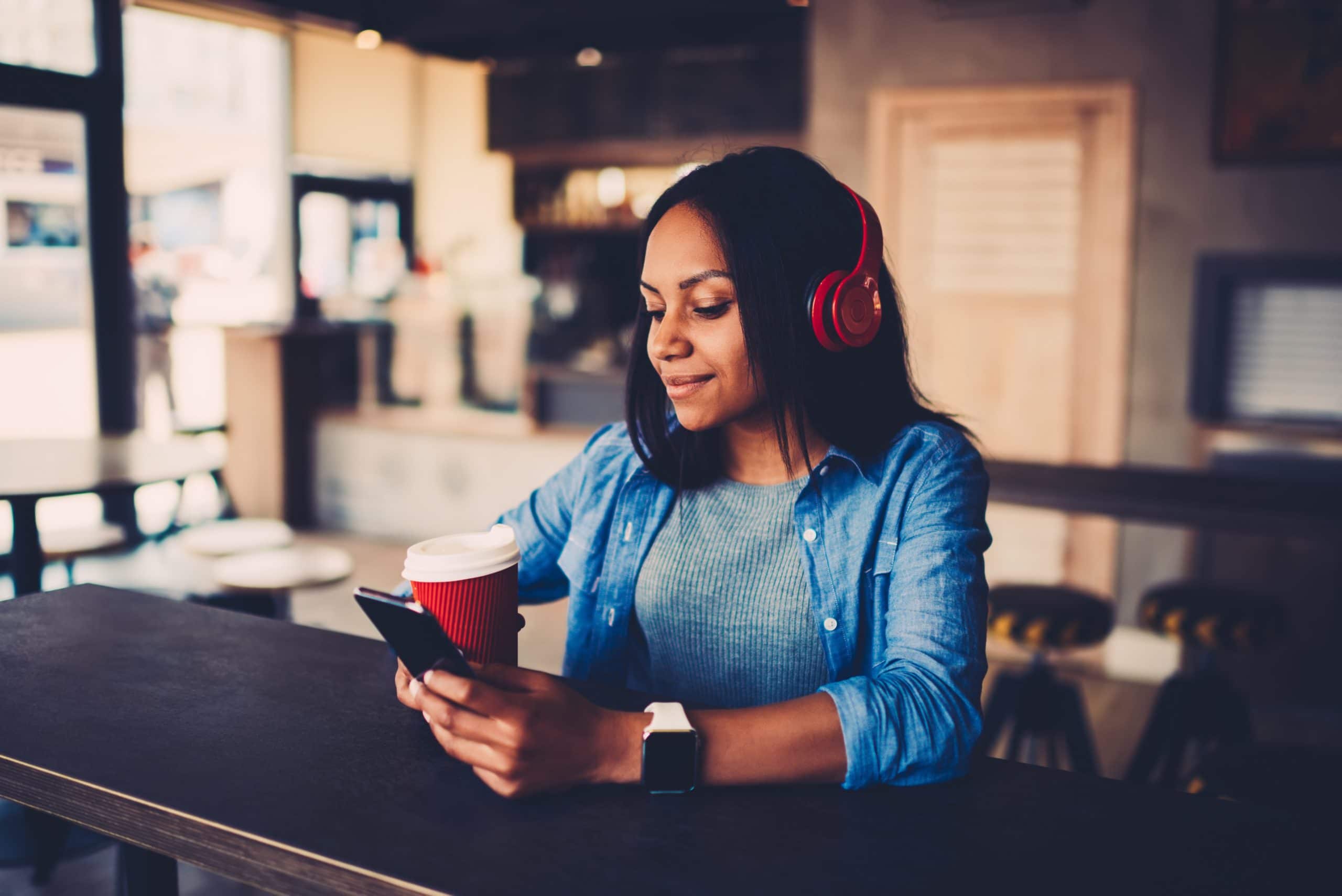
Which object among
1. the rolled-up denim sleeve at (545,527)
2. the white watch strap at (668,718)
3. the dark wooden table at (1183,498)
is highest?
the rolled-up denim sleeve at (545,527)

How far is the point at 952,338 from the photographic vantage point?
4.31m

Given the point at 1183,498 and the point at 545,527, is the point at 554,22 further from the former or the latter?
the point at 545,527

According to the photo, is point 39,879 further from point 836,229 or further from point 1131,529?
point 1131,529

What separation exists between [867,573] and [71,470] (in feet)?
7.77

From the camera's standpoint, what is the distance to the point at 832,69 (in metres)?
4.39

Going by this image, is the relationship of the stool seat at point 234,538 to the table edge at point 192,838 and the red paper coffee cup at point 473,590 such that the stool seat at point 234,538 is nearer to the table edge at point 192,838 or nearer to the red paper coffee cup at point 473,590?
the table edge at point 192,838

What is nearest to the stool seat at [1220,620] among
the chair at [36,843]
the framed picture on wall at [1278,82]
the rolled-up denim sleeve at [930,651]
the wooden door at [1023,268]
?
the wooden door at [1023,268]

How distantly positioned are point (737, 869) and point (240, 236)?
7.60 meters

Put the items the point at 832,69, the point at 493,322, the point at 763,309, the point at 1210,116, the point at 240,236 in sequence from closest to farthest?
the point at 763,309 < the point at 1210,116 < the point at 832,69 < the point at 493,322 < the point at 240,236

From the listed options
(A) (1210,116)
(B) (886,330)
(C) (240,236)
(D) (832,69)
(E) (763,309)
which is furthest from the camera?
(C) (240,236)

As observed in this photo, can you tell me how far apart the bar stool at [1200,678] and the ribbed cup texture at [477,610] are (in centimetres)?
200

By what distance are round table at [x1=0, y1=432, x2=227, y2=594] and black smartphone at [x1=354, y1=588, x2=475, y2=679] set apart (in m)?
1.90

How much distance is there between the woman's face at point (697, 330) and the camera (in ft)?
3.95

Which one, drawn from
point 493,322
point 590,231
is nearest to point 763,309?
point 493,322
